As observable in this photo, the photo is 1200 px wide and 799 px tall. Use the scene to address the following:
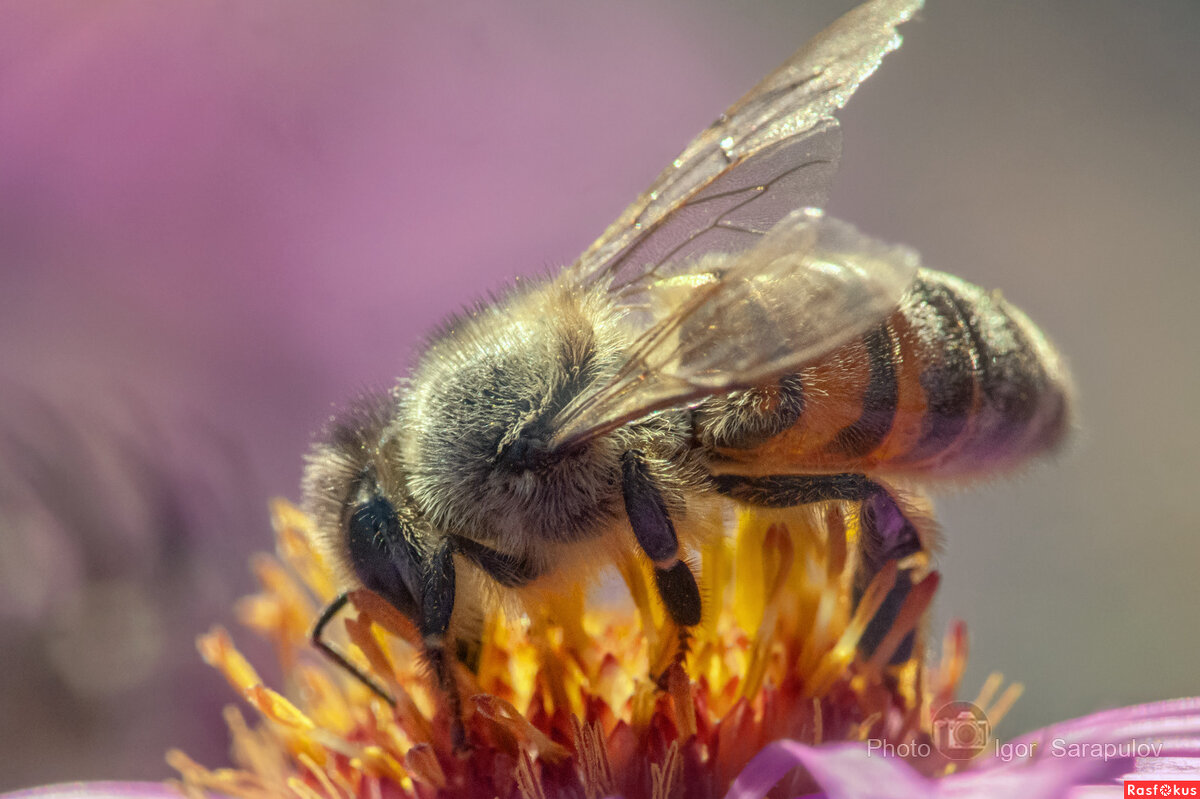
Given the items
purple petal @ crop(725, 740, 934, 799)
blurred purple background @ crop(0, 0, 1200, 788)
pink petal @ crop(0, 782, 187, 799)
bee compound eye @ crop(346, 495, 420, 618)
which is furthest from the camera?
blurred purple background @ crop(0, 0, 1200, 788)

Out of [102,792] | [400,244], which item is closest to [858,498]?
[102,792]

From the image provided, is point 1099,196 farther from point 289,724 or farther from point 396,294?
point 289,724

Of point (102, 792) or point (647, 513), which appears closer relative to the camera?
point (647, 513)

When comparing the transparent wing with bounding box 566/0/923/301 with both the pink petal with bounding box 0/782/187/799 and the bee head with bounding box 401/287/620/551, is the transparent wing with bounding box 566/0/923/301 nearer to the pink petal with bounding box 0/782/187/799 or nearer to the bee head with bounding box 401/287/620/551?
the bee head with bounding box 401/287/620/551

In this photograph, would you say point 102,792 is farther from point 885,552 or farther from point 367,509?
point 885,552

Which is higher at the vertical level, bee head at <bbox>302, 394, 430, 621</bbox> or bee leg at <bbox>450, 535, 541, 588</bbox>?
bee head at <bbox>302, 394, 430, 621</bbox>

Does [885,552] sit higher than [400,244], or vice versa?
[400,244]

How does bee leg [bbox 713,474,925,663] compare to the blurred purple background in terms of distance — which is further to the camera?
the blurred purple background

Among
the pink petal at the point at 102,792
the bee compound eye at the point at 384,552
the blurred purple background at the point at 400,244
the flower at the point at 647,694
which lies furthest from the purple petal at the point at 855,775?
the blurred purple background at the point at 400,244

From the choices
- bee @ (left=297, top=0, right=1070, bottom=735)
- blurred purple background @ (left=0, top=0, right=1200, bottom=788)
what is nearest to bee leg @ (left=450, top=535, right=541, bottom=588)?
bee @ (left=297, top=0, right=1070, bottom=735)
